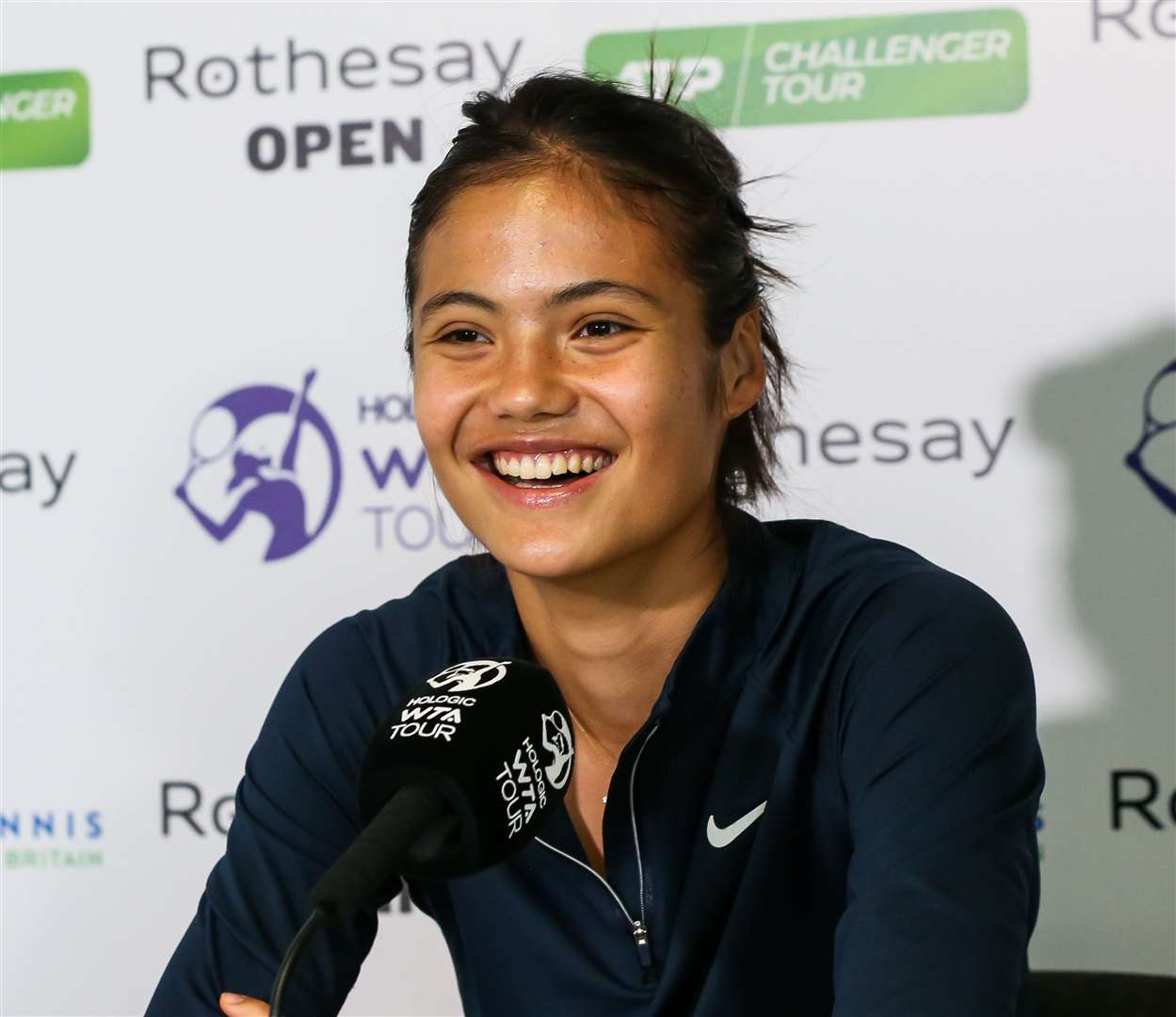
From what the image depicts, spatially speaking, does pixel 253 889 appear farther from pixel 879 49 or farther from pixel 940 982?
pixel 879 49

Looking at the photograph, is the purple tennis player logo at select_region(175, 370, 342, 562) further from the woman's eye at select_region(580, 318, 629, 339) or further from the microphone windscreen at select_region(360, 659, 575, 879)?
the microphone windscreen at select_region(360, 659, 575, 879)

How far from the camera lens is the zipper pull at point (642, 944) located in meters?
1.26

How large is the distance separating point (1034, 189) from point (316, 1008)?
129 centimetres

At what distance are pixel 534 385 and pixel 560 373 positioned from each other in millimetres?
27

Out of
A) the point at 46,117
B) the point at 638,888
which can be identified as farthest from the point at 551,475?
the point at 46,117

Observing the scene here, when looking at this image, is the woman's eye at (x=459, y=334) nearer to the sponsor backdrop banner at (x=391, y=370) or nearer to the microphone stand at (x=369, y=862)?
the microphone stand at (x=369, y=862)

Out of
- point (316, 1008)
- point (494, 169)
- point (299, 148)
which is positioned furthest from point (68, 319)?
point (316, 1008)

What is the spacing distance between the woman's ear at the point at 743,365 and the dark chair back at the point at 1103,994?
57 centimetres

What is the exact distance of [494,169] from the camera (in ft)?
4.28

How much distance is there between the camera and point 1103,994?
1338 millimetres

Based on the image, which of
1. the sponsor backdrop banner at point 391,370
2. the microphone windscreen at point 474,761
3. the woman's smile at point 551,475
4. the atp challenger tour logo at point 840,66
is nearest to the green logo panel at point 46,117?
the sponsor backdrop banner at point 391,370

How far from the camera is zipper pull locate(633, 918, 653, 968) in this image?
4.14ft

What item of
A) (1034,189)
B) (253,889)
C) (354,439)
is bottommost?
(253,889)

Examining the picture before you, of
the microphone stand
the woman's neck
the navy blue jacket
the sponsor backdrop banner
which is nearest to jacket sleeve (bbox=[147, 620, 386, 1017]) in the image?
the navy blue jacket
